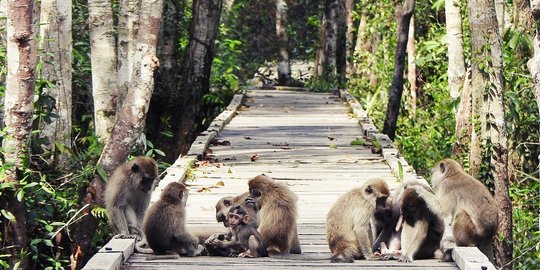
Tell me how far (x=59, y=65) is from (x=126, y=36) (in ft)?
6.35

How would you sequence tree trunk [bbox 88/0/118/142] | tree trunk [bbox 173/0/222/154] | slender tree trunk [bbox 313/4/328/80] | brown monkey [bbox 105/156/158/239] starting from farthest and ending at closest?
slender tree trunk [bbox 313/4/328/80]
tree trunk [bbox 173/0/222/154]
tree trunk [bbox 88/0/118/142]
brown monkey [bbox 105/156/158/239]

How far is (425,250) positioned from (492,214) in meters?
0.65

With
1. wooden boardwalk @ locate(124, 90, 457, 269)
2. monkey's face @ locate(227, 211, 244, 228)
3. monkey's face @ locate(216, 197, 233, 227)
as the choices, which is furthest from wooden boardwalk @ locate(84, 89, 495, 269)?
monkey's face @ locate(216, 197, 233, 227)

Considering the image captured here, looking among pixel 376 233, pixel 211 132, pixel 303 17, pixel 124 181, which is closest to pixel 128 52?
pixel 211 132

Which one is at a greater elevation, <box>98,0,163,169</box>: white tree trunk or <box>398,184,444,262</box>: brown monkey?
<box>98,0,163,169</box>: white tree trunk

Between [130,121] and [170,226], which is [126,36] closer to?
[130,121]

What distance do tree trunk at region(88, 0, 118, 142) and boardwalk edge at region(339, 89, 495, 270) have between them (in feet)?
12.4

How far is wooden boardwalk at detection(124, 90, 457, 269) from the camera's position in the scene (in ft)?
25.9

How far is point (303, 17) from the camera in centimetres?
3584

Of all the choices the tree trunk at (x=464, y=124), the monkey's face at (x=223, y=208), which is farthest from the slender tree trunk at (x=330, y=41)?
the monkey's face at (x=223, y=208)

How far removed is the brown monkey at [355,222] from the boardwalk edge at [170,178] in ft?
5.24

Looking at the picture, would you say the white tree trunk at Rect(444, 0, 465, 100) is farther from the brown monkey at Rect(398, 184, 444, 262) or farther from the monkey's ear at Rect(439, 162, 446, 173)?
the brown monkey at Rect(398, 184, 444, 262)

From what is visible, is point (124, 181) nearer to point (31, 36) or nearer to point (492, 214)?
point (31, 36)

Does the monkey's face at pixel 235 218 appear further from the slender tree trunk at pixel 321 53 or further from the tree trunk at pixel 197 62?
the slender tree trunk at pixel 321 53
